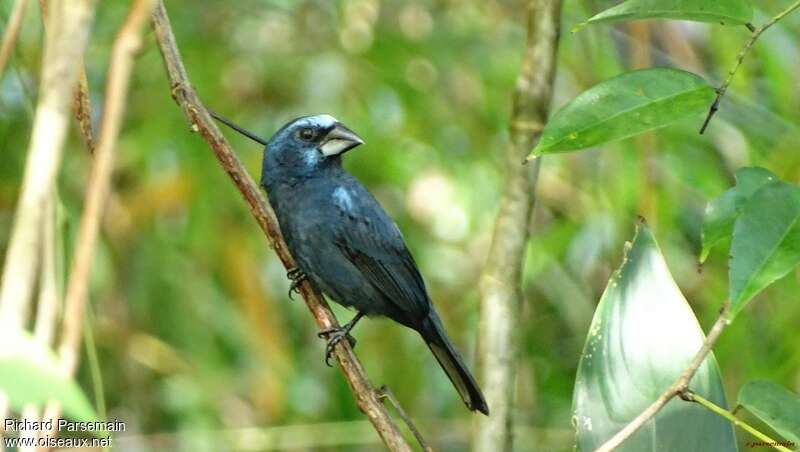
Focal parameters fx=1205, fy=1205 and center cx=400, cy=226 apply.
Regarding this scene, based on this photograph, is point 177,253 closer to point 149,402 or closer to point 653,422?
point 149,402

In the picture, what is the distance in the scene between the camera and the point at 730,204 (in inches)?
77.8

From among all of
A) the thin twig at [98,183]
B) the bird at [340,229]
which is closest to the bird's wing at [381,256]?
the bird at [340,229]

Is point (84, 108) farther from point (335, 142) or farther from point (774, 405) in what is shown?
point (335, 142)

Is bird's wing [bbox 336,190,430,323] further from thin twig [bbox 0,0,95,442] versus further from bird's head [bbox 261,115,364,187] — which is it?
thin twig [bbox 0,0,95,442]

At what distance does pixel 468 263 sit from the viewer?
5766 mm

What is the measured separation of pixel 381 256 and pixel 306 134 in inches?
17.8

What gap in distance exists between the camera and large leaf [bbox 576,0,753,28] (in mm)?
1984

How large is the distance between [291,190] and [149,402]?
A: 7.06 feet

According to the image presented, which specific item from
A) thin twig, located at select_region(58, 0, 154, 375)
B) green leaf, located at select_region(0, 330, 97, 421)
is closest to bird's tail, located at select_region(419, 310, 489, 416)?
thin twig, located at select_region(58, 0, 154, 375)

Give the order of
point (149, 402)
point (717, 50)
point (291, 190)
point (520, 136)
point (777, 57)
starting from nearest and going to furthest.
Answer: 1. point (520, 136)
2. point (291, 190)
3. point (777, 57)
4. point (717, 50)
5. point (149, 402)

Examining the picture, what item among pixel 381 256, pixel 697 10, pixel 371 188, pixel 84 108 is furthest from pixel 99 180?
pixel 371 188

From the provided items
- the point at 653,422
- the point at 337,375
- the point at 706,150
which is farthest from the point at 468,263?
the point at 653,422

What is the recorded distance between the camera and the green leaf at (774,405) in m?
1.88

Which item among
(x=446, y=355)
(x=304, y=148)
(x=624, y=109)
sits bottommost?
(x=446, y=355)
